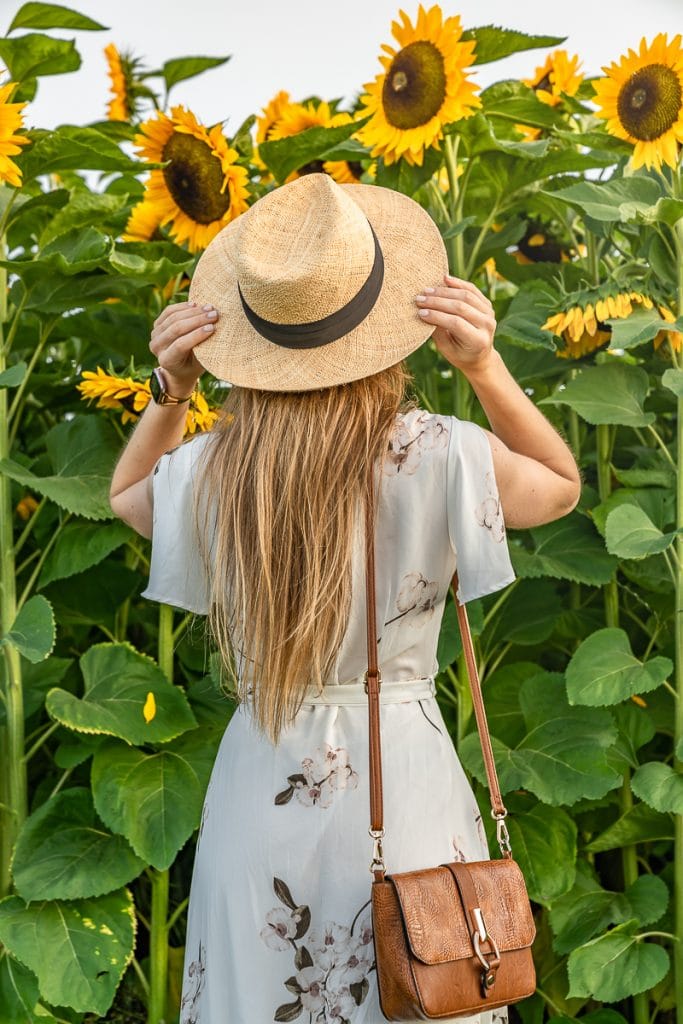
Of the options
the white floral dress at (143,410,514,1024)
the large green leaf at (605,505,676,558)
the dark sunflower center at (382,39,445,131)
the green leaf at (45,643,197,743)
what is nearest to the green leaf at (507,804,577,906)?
the large green leaf at (605,505,676,558)

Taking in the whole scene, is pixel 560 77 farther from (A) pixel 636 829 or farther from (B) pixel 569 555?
(A) pixel 636 829

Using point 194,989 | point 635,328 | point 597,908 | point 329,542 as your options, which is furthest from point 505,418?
point 597,908

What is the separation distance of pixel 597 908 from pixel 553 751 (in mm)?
374

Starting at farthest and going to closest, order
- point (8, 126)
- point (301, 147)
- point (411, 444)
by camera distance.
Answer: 1. point (301, 147)
2. point (8, 126)
3. point (411, 444)

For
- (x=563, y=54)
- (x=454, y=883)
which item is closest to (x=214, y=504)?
(x=454, y=883)

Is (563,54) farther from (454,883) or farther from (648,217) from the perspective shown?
(454,883)

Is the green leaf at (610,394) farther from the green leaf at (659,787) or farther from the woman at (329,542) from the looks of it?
the woman at (329,542)

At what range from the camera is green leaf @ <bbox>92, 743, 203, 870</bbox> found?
2473mm

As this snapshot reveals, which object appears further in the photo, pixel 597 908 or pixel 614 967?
pixel 597 908

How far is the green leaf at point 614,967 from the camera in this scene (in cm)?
236

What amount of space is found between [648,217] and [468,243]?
622 millimetres

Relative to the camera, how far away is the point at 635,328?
235 centimetres

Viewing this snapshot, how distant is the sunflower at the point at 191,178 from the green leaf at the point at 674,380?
3.29 feet

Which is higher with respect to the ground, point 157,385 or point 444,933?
point 157,385
